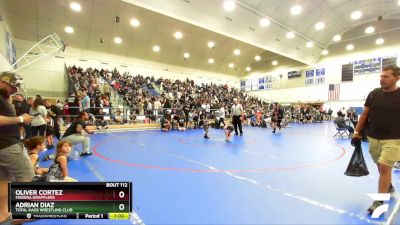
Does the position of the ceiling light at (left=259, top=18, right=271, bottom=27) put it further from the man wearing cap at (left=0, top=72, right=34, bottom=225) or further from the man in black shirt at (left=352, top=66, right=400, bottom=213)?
A: the man wearing cap at (left=0, top=72, right=34, bottom=225)

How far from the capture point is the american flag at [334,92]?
25.8 meters

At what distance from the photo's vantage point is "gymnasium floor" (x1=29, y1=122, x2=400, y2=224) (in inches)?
115

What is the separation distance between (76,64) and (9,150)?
814 inches

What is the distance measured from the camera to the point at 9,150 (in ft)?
7.88

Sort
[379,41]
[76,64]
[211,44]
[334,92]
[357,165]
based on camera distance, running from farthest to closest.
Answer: [334,92]
[211,44]
[379,41]
[76,64]
[357,165]

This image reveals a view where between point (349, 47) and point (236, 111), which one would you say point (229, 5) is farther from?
point (349, 47)

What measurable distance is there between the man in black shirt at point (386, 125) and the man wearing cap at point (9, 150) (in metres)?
4.05

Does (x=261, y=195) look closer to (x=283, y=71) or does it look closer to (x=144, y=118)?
(x=144, y=118)

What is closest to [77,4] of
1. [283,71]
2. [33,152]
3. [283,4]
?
[283,4]

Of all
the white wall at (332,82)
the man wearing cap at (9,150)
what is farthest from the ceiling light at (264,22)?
the man wearing cap at (9,150)

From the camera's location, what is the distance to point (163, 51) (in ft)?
79.3

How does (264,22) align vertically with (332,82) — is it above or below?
above

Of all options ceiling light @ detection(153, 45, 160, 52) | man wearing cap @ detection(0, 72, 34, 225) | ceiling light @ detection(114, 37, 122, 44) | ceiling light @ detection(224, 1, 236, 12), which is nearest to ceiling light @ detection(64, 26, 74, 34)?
ceiling light @ detection(114, 37, 122, 44)

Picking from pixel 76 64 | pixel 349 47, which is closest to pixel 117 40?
pixel 76 64
